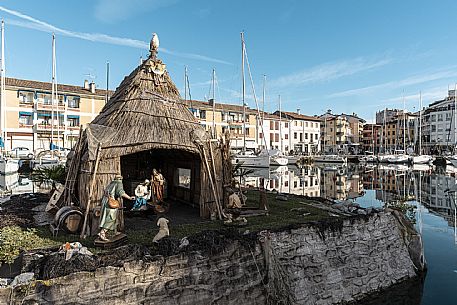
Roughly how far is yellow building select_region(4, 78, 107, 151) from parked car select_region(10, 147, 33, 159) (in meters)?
1.21

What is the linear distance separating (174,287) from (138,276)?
846 mm

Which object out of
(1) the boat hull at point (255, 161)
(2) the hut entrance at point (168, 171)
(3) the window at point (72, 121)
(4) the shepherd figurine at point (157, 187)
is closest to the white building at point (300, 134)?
(1) the boat hull at point (255, 161)

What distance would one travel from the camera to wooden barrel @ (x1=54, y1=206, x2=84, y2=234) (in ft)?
30.9

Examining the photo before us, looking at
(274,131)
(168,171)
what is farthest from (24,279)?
(274,131)

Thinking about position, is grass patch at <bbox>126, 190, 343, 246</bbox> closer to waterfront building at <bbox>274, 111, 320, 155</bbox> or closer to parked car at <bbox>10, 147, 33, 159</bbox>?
parked car at <bbox>10, 147, 33, 159</bbox>

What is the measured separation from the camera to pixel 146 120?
36.9 feet

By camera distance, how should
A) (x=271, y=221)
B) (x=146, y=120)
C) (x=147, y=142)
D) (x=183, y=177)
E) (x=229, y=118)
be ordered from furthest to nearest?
(x=229, y=118), (x=183, y=177), (x=271, y=221), (x=146, y=120), (x=147, y=142)

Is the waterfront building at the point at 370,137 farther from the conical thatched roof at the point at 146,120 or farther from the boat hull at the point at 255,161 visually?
the conical thatched roof at the point at 146,120

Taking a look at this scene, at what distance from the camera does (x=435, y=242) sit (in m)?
14.8

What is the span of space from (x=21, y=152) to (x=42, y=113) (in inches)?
237

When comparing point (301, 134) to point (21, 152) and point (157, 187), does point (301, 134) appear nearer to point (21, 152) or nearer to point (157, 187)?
point (21, 152)

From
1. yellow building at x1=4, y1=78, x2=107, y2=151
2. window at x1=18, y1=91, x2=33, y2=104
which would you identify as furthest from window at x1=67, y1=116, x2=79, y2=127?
window at x1=18, y1=91, x2=33, y2=104

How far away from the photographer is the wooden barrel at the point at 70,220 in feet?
30.9

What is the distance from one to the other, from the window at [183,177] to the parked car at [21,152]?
3308 cm
